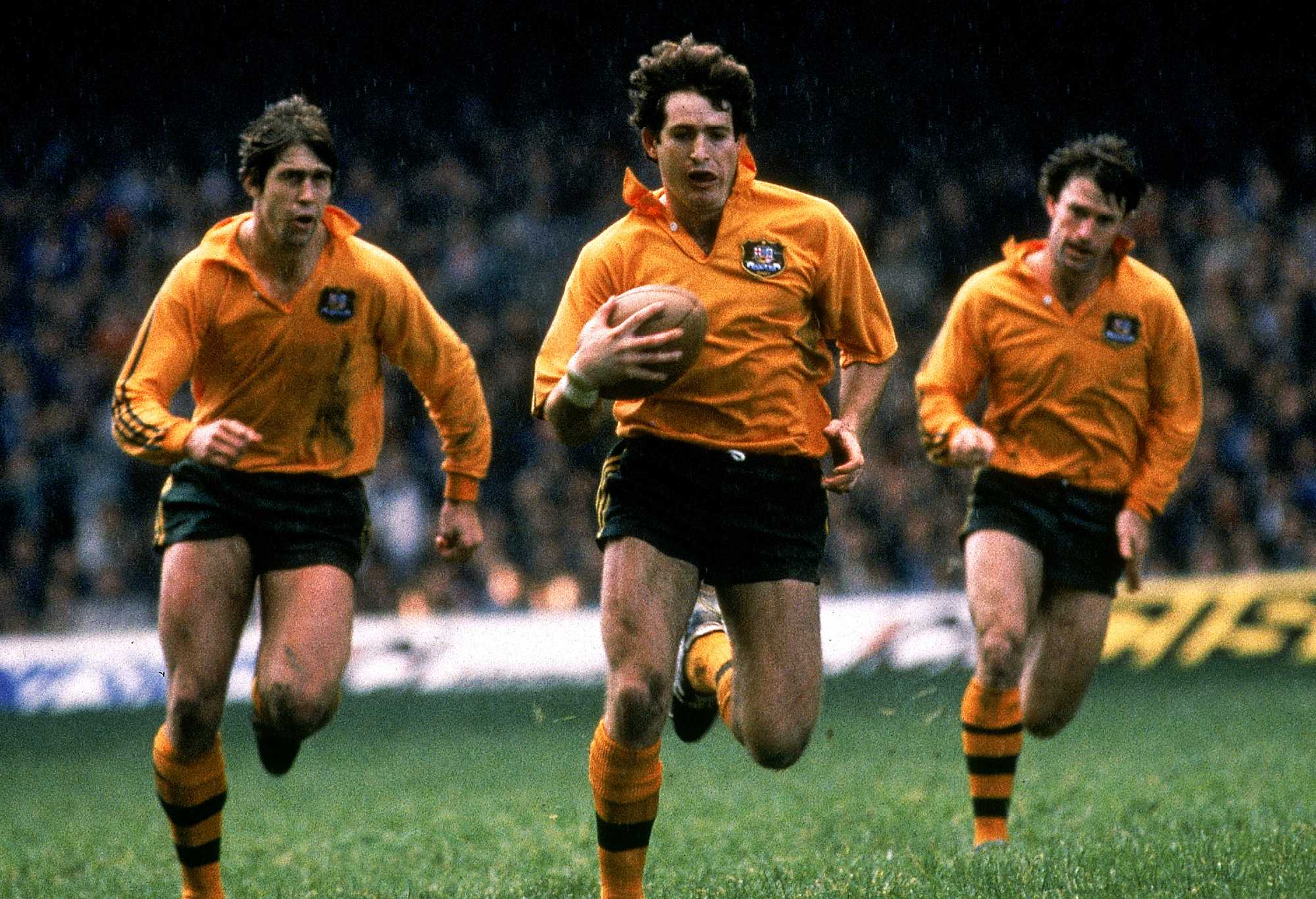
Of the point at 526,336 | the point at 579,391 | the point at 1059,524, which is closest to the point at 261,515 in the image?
the point at 579,391

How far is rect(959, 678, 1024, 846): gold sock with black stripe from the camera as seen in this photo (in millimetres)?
6781

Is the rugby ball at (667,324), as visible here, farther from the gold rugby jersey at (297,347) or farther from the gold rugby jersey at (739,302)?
the gold rugby jersey at (297,347)

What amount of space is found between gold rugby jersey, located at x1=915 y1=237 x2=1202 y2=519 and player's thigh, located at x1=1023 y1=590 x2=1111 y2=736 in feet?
1.45

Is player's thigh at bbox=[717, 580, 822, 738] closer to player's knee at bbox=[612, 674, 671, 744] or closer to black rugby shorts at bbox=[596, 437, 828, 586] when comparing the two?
black rugby shorts at bbox=[596, 437, 828, 586]

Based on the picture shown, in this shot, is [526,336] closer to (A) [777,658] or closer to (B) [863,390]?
(B) [863,390]

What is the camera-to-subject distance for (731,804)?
856cm

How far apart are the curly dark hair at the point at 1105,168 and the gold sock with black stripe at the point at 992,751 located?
1.99 meters

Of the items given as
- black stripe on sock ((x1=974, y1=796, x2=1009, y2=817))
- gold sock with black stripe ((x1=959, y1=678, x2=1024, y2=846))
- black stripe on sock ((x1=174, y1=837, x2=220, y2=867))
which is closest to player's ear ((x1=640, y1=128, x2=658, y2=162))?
gold sock with black stripe ((x1=959, y1=678, x2=1024, y2=846))

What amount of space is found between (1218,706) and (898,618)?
2.44m

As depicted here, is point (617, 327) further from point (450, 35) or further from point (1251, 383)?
point (450, 35)

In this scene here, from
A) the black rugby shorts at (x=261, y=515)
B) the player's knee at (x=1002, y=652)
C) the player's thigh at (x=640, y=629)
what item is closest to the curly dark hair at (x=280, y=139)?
the black rugby shorts at (x=261, y=515)

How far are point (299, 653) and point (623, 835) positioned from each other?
1.24m

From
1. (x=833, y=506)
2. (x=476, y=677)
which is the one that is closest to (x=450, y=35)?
(x=833, y=506)

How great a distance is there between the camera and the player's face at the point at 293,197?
19.8ft
